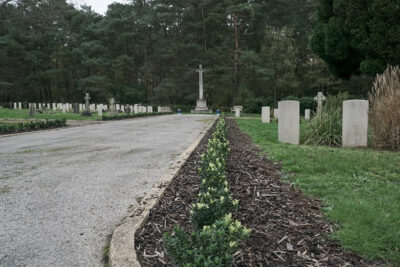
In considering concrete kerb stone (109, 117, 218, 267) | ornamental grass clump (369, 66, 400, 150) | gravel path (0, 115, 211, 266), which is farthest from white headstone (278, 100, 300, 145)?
concrete kerb stone (109, 117, 218, 267)

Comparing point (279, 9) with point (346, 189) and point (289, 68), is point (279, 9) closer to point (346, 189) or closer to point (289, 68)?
point (289, 68)

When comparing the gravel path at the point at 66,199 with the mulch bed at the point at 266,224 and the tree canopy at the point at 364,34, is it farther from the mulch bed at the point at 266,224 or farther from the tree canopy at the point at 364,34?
the tree canopy at the point at 364,34

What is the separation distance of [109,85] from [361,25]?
36377 millimetres

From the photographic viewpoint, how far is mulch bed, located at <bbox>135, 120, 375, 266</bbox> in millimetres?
2059

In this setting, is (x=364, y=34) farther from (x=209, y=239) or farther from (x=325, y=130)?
(x=209, y=239)

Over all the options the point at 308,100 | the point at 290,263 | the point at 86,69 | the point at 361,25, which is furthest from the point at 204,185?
the point at 86,69

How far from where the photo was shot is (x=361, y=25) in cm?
1323

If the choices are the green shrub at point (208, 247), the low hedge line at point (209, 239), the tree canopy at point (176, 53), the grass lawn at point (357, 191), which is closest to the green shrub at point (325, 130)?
the grass lawn at point (357, 191)

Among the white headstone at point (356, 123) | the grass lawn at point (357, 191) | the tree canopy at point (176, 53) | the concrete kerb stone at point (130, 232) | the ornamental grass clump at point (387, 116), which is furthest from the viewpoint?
the tree canopy at point (176, 53)

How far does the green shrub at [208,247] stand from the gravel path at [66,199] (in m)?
0.69

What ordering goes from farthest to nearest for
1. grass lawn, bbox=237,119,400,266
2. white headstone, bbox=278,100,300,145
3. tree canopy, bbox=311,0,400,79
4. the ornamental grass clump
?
tree canopy, bbox=311,0,400,79
white headstone, bbox=278,100,300,145
the ornamental grass clump
grass lawn, bbox=237,119,400,266

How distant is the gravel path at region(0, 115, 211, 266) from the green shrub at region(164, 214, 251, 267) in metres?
0.69

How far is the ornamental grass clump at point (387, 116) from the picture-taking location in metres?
6.52

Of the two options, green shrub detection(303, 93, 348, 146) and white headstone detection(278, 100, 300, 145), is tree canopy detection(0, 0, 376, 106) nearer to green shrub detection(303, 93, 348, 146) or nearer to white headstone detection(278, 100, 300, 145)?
green shrub detection(303, 93, 348, 146)
